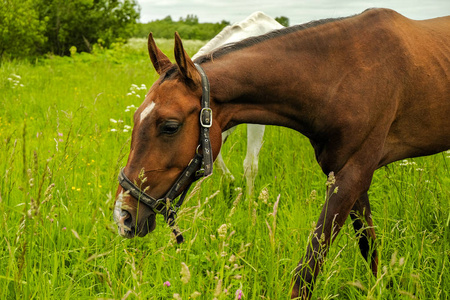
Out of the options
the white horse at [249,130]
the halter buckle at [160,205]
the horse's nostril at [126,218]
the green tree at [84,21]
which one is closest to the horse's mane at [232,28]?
the white horse at [249,130]

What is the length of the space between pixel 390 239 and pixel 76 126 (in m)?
4.60

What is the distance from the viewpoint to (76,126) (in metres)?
5.84

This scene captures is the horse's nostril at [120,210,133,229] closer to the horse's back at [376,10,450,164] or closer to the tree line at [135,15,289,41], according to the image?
the horse's back at [376,10,450,164]

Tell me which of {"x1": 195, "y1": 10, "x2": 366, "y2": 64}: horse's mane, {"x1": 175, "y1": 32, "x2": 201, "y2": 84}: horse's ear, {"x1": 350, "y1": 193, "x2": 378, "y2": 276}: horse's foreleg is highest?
{"x1": 195, "y1": 10, "x2": 366, "y2": 64}: horse's mane

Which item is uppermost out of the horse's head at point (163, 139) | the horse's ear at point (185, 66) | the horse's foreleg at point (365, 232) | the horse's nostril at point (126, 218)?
the horse's ear at point (185, 66)

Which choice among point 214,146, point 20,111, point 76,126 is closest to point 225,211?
point 214,146

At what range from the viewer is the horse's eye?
7.05 ft

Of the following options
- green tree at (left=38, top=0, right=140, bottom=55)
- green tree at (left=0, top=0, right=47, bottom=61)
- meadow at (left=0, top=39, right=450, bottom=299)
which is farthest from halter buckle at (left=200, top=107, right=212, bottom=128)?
green tree at (left=38, top=0, right=140, bottom=55)

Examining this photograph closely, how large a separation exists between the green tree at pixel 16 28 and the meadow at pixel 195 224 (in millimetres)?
4250

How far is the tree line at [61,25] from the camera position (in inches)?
455

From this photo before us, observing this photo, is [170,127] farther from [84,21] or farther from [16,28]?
[84,21]

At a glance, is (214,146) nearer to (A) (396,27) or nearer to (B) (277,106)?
(B) (277,106)

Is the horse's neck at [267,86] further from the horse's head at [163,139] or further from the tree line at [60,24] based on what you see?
the tree line at [60,24]

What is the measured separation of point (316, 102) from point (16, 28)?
11.6 metres
